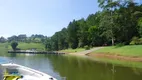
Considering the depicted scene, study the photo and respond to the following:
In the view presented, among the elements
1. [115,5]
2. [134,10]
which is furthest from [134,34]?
[115,5]

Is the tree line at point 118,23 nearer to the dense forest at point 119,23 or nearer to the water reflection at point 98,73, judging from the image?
the dense forest at point 119,23

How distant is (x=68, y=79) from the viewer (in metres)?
21.5

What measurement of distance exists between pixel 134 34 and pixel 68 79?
5884 cm

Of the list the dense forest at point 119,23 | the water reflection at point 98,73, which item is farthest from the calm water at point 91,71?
the dense forest at point 119,23

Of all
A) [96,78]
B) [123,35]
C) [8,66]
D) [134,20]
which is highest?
[134,20]

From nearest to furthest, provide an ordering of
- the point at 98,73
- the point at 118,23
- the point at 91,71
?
the point at 98,73 < the point at 91,71 < the point at 118,23

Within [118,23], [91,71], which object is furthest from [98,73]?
[118,23]

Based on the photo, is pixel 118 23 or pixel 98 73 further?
pixel 118 23

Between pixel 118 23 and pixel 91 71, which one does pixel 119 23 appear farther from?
pixel 91 71

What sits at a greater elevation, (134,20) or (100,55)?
(134,20)

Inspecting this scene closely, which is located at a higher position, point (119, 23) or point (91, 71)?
point (119, 23)

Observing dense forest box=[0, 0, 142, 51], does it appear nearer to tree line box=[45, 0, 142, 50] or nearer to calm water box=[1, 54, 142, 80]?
tree line box=[45, 0, 142, 50]

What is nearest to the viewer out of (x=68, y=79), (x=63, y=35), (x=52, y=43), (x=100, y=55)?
(x=68, y=79)

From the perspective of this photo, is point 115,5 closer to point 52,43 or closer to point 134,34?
point 134,34
